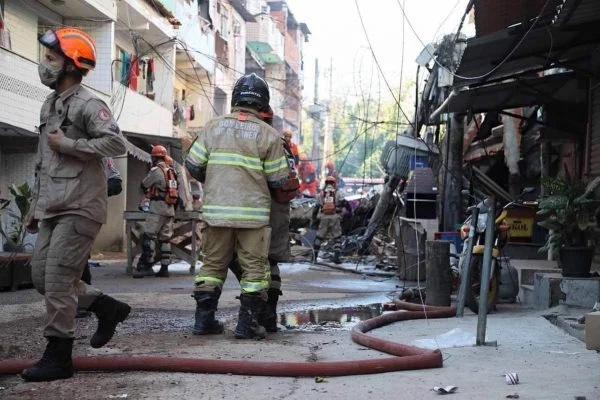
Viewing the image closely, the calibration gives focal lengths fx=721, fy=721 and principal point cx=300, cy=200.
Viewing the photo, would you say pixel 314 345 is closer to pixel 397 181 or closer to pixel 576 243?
pixel 576 243

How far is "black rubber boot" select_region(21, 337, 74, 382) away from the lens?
365 centimetres

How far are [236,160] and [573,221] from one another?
3.71 m

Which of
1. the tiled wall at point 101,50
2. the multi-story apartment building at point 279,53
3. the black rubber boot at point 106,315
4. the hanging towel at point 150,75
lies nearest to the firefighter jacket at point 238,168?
the black rubber boot at point 106,315

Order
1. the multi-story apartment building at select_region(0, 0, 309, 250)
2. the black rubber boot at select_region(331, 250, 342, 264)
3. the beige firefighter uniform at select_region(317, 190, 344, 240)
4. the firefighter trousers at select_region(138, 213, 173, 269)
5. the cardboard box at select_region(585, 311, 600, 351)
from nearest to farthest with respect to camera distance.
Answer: the cardboard box at select_region(585, 311, 600, 351) → the firefighter trousers at select_region(138, 213, 173, 269) → the multi-story apartment building at select_region(0, 0, 309, 250) → the black rubber boot at select_region(331, 250, 342, 264) → the beige firefighter uniform at select_region(317, 190, 344, 240)

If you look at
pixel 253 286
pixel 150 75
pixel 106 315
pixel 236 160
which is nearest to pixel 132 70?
pixel 150 75

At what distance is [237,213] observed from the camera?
5121mm

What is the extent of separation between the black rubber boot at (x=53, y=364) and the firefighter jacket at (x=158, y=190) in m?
6.90

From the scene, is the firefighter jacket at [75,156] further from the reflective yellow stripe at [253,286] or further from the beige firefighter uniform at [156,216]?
the beige firefighter uniform at [156,216]

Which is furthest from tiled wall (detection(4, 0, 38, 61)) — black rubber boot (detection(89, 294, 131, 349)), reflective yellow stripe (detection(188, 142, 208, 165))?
black rubber boot (detection(89, 294, 131, 349))

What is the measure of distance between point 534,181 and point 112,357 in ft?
40.4

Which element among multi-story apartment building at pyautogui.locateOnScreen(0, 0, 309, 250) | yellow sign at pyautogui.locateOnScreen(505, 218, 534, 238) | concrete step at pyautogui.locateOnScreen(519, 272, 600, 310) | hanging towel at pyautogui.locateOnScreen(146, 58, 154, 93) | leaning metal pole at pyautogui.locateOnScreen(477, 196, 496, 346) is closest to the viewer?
leaning metal pole at pyautogui.locateOnScreen(477, 196, 496, 346)

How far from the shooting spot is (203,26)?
27.8 meters

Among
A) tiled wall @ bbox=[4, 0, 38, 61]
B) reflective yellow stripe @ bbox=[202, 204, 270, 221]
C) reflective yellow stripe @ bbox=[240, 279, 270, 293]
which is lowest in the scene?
reflective yellow stripe @ bbox=[240, 279, 270, 293]

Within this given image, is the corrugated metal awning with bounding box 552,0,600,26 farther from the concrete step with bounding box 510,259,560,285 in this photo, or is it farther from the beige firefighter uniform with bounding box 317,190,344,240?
the beige firefighter uniform with bounding box 317,190,344,240
